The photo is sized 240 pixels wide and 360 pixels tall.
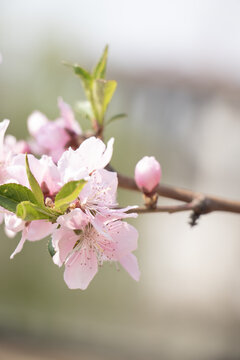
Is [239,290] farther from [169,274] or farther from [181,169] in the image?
[181,169]

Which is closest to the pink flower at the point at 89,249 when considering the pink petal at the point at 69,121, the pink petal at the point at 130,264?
the pink petal at the point at 130,264

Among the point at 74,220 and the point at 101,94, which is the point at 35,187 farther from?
the point at 101,94

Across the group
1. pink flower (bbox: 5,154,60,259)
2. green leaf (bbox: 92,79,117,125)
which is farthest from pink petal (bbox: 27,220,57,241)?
green leaf (bbox: 92,79,117,125)

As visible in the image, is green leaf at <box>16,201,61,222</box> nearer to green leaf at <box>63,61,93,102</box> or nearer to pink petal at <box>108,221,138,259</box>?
pink petal at <box>108,221,138,259</box>

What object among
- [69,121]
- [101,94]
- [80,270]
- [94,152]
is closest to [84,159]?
[94,152]

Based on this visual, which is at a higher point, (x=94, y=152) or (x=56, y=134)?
(x=94, y=152)

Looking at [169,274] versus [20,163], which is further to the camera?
[169,274]

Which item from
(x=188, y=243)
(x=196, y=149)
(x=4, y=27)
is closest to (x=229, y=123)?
(x=196, y=149)
